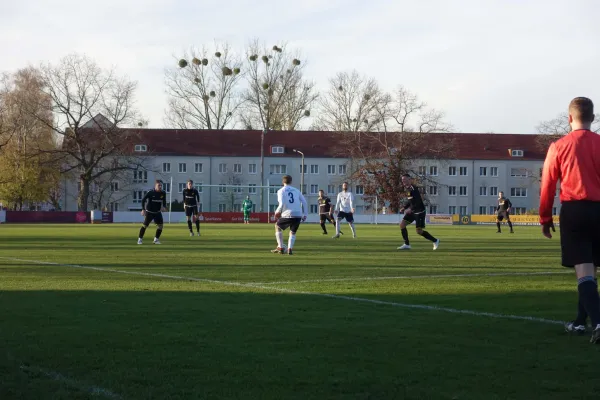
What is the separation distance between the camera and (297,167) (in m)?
110

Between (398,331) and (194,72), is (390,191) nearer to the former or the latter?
(194,72)

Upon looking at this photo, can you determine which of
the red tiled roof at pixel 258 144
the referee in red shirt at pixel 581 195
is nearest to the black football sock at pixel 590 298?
the referee in red shirt at pixel 581 195

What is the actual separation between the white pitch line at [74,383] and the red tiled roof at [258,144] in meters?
98.3

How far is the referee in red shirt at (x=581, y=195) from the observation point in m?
7.16

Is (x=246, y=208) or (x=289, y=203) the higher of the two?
(x=289, y=203)

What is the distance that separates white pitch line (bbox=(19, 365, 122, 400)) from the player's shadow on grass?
56 mm

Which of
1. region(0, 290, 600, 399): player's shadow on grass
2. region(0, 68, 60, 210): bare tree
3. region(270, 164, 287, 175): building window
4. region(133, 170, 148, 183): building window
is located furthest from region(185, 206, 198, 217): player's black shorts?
region(270, 164, 287, 175): building window

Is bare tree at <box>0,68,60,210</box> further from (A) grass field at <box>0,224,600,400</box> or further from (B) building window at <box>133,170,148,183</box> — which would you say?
(A) grass field at <box>0,224,600,400</box>

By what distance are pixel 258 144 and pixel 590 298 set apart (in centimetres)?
10084

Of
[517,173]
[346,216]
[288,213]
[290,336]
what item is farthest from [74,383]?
[517,173]

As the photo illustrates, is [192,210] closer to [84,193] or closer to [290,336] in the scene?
[290,336]

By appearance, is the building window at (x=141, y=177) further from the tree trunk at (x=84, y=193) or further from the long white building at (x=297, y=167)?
the tree trunk at (x=84, y=193)

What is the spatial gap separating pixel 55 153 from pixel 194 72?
772 inches

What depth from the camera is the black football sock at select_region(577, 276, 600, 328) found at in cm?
707
